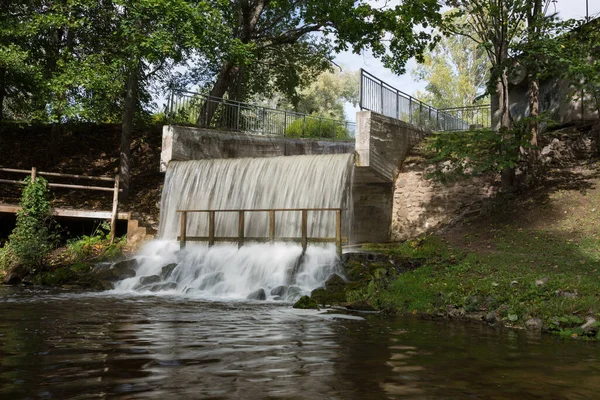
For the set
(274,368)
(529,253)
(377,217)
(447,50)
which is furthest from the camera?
(447,50)

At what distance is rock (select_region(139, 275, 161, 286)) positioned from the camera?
44.8 feet

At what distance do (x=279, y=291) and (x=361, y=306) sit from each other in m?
2.34

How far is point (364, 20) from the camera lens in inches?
910

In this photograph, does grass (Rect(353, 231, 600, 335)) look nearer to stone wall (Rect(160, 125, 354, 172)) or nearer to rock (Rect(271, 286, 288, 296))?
rock (Rect(271, 286, 288, 296))

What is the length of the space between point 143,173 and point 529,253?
1776 centimetres

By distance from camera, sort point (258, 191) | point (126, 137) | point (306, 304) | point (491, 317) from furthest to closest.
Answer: point (126, 137)
point (258, 191)
point (306, 304)
point (491, 317)

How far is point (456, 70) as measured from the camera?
4866 centimetres

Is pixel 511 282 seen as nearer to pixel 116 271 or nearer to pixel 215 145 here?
pixel 116 271

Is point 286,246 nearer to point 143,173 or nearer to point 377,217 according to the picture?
point 377,217

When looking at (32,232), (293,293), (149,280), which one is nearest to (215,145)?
(32,232)

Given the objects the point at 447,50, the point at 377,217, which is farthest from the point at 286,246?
the point at 447,50

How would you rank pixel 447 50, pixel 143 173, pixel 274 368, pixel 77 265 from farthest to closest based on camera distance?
pixel 447 50 < pixel 143 173 < pixel 77 265 < pixel 274 368

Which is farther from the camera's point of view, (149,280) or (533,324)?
(149,280)

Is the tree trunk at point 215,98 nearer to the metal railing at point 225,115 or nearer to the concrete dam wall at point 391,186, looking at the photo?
the metal railing at point 225,115
